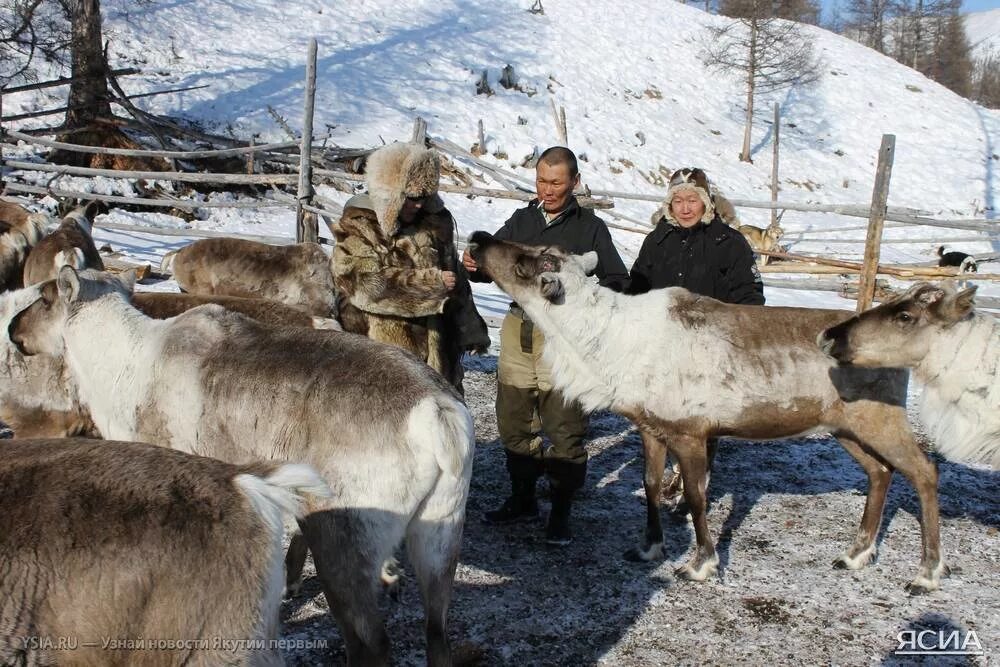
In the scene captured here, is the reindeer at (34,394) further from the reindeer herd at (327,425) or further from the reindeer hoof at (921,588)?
the reindeer hoof at (921,588)

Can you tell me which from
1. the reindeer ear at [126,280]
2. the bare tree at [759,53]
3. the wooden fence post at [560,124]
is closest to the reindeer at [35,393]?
the reindeer ear at [126,280]

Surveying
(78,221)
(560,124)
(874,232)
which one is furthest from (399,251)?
(560,124)

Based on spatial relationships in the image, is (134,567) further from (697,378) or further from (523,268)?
(697,378)

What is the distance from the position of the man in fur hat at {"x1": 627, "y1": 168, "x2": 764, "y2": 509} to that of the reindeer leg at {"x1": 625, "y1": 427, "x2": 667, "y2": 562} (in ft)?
3.12

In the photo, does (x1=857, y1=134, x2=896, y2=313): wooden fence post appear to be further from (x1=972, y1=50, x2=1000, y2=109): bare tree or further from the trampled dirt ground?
(x1=972, y1=50, x2=1000, y2=109): bare tree

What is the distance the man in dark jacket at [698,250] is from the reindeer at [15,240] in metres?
5.73

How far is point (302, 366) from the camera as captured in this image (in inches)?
119

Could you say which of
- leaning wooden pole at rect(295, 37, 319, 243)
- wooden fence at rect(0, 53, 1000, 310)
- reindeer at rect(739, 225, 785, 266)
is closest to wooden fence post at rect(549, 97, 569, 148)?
reindeer at rect(739, 225, 785, 266)

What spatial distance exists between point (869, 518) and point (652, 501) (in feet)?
4.15

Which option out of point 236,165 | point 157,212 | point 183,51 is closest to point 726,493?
point 157,212

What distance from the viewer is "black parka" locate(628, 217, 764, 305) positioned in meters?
4.78

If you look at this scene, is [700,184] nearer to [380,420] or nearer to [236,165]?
[380,420]

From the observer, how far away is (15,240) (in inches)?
281

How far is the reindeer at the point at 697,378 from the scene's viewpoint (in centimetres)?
423
